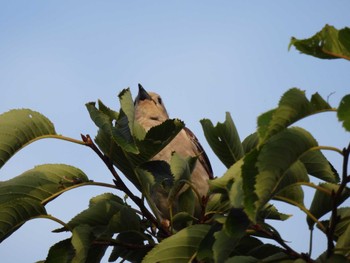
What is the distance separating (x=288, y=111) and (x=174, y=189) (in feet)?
4.42

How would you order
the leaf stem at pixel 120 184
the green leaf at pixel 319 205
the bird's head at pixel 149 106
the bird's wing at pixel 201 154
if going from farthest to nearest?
the bird's head at pixel 149 106
the bird's wing at pixel 201 154
the leaf stem at pixel 120 184
the green leaf at pixel 319 205

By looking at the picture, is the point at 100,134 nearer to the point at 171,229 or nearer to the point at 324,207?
the point at 171,229

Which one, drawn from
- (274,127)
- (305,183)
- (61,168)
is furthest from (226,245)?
(61,168)

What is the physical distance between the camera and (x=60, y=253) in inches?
131

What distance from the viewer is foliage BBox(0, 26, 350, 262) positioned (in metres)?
2.49

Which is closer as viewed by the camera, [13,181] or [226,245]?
[226,245]

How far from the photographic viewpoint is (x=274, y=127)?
2316 millimetres

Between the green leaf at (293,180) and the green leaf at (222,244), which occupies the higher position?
the green leaf at (293,180)

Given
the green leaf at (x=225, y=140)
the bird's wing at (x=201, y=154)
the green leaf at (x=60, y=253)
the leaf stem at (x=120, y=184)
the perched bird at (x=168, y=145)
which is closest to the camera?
the green leaf at (x=60, y=253)

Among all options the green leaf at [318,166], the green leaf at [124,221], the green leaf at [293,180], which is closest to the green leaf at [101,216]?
the green leaf at [124,221]

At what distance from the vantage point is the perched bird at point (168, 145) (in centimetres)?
580

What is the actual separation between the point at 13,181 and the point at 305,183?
4.93 feet

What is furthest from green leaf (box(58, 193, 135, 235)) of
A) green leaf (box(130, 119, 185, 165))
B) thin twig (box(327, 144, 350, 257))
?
thin twig (box(327, 144, 350, 257))

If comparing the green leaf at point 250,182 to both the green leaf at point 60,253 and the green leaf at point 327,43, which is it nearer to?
the green leaf at point 327,43
